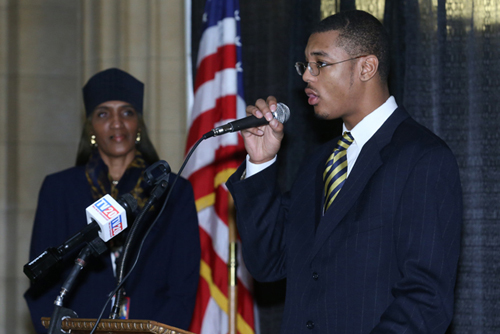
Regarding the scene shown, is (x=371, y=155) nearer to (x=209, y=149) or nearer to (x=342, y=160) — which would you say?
(x=342, y=160)

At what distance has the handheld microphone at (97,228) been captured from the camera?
1.53 metres

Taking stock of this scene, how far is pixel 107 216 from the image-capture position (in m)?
1.55

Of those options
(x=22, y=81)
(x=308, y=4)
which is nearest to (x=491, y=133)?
(x=308, y=4)

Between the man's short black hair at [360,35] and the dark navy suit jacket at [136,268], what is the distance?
113 centimetres

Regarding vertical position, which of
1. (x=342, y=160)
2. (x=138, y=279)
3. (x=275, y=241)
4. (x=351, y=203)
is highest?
(x=342, y=160)

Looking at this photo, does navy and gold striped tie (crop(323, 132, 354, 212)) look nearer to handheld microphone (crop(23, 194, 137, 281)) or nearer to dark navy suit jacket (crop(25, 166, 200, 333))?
handheld microphone (crop(23, 194, 137, 281))

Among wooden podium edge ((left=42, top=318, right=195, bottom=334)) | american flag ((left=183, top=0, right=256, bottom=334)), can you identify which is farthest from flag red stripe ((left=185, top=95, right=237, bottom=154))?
wooden podium edge ((left=42, top=318, right=195, bottom=334))

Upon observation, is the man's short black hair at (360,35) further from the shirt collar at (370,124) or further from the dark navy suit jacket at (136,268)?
the dark navy suit jacket at (136,268)

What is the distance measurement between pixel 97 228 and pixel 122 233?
1134mm

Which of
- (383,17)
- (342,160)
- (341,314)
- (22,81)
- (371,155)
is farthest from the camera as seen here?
(22,81)

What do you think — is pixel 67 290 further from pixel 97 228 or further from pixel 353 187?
pixel 353 187

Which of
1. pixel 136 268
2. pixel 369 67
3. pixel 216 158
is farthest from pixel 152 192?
pixel 216 158

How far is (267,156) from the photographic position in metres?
2.04

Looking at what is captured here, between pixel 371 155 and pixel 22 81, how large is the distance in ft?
9.43
